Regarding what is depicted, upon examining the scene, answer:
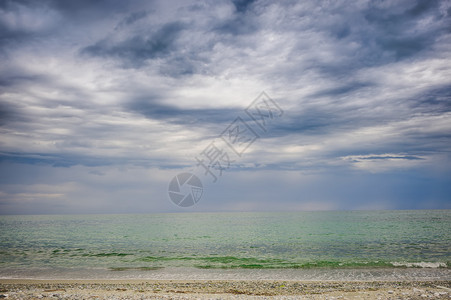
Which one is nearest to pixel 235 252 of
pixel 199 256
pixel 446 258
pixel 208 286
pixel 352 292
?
pixel 199 256

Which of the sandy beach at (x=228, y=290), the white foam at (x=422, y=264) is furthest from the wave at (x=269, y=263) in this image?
the sandy beach at (x=228, y=290)

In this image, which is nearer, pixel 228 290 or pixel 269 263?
pixel 228 290

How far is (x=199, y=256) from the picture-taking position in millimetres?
30375

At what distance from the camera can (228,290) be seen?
1714cm

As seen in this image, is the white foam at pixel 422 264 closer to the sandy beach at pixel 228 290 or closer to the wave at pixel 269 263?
the wave at pixel 269 263

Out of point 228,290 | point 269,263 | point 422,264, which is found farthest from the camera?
point 269,263

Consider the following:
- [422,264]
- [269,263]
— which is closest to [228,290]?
[269,263]

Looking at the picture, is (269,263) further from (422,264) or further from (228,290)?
(422,264)

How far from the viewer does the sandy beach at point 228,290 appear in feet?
47.1

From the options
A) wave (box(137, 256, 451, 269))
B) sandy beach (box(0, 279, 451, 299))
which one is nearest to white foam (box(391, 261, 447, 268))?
wave (box(137, 256, 451, 269))

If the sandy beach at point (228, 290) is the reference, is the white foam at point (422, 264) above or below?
below

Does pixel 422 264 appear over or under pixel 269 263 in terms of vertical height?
under

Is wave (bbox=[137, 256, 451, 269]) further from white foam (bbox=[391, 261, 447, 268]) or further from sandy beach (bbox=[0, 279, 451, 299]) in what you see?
sandy beach (bbox=[0, 279, 451, 299])

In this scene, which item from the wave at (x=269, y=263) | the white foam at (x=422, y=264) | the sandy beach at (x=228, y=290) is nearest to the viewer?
the sandy beach at (x=228, y=290)
